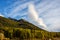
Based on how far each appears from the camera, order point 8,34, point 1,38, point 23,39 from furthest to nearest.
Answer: point 8,34, point 23,39, point 1,38

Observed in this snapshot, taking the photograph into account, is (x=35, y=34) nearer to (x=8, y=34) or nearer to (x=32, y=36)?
(x=32, y=36)

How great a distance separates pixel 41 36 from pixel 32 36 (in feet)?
11.3

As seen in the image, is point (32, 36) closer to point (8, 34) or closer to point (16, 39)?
point (16, 39)

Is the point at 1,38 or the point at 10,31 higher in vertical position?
the point at 10,31

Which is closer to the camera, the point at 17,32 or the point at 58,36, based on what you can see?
the point at 17,32

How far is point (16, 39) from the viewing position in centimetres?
5981

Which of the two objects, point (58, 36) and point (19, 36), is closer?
point (19, 36)

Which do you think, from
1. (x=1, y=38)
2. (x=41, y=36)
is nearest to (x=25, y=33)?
(x=41, y=36)

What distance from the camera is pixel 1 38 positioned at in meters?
41.8

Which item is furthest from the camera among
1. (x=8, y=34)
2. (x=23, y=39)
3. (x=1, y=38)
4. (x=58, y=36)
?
(x=58, y=36)

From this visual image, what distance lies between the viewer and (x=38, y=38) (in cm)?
6012

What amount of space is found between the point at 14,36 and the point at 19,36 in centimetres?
291

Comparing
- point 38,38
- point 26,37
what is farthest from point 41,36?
point 26,37

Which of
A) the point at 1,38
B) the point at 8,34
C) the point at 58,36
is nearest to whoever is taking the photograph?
the point at 1,38
